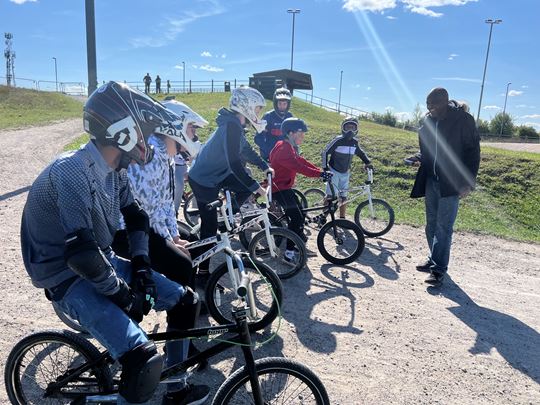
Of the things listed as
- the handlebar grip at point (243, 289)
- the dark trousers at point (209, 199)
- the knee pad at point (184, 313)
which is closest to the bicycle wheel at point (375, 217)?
the dark trousers at point (209, 199)

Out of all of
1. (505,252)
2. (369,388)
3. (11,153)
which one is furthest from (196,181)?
(11,153)

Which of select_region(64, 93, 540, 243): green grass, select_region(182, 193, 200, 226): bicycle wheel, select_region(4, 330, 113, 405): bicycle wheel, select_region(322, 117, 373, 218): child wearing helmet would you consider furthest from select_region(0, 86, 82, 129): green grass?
select_region(4, 330, 113, 405): bicycle wheel

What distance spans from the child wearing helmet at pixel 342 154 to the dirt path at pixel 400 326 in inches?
66.3

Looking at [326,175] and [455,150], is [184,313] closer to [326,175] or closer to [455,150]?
[326,175]

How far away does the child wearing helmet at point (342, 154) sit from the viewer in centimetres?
813

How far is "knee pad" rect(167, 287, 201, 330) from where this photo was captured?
2994mm

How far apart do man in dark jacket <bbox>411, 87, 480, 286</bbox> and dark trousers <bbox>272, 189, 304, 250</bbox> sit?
1.90 m

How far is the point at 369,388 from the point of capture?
3602 mm

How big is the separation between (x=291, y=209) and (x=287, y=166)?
2.12ft

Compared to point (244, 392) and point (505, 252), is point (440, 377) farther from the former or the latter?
point (505, 252)

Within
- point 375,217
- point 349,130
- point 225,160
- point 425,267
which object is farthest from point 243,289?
point 349,130

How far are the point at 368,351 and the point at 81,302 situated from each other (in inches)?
110

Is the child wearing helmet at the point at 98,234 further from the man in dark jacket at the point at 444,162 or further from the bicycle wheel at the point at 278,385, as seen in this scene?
the man in dark jacket at the point at 444,162

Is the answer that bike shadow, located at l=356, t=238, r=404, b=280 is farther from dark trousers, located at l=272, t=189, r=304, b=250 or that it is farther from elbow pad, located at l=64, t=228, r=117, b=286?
elbow pad, located at l=64, t=228, r=117, b=286
